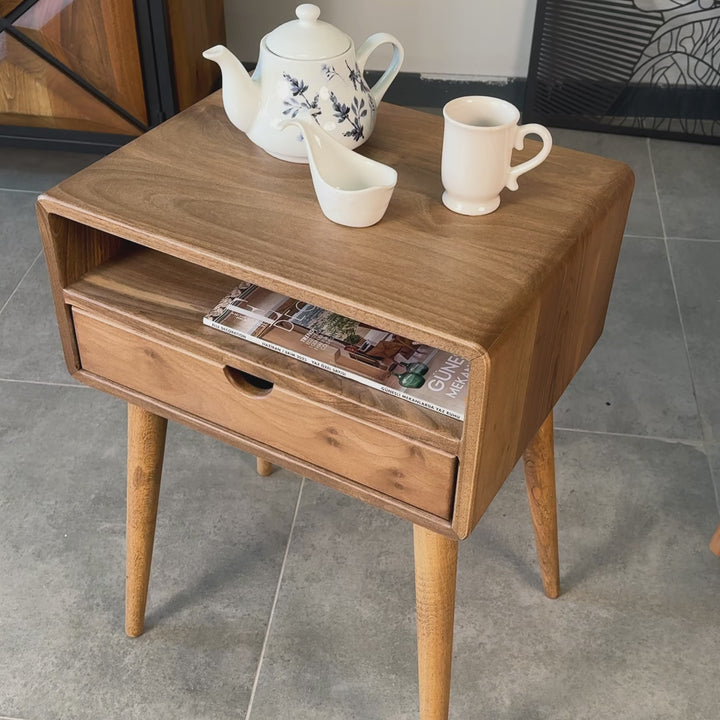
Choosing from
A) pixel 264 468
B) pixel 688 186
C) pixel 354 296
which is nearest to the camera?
pixel 354 296

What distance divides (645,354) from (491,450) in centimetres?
95

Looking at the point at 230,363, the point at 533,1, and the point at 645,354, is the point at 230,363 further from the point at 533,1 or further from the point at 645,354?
the point at 533,1

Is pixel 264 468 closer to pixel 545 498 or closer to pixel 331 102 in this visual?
pixel 545 498

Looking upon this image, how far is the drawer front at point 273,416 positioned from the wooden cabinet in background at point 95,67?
1057mm

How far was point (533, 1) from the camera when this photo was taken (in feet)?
7.22

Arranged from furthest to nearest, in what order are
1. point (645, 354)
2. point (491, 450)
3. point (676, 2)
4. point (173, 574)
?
point (676, 2) < point (645, 354) < point (173, 574) < point (491, 450)

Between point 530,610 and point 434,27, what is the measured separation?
1.51 m

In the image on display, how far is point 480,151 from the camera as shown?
0.83 meters

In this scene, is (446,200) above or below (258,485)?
above

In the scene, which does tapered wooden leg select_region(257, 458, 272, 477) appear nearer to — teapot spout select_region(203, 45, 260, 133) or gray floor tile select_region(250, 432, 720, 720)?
gray floor tile select_region(250, 432, 720, 720)

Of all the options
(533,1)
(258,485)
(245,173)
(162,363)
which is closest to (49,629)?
(258,485)

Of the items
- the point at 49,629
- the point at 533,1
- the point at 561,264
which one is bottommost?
the point at 49,629

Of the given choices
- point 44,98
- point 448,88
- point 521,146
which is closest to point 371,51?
point 521,146

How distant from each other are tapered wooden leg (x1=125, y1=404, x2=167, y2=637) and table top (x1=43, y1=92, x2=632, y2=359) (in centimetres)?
25
